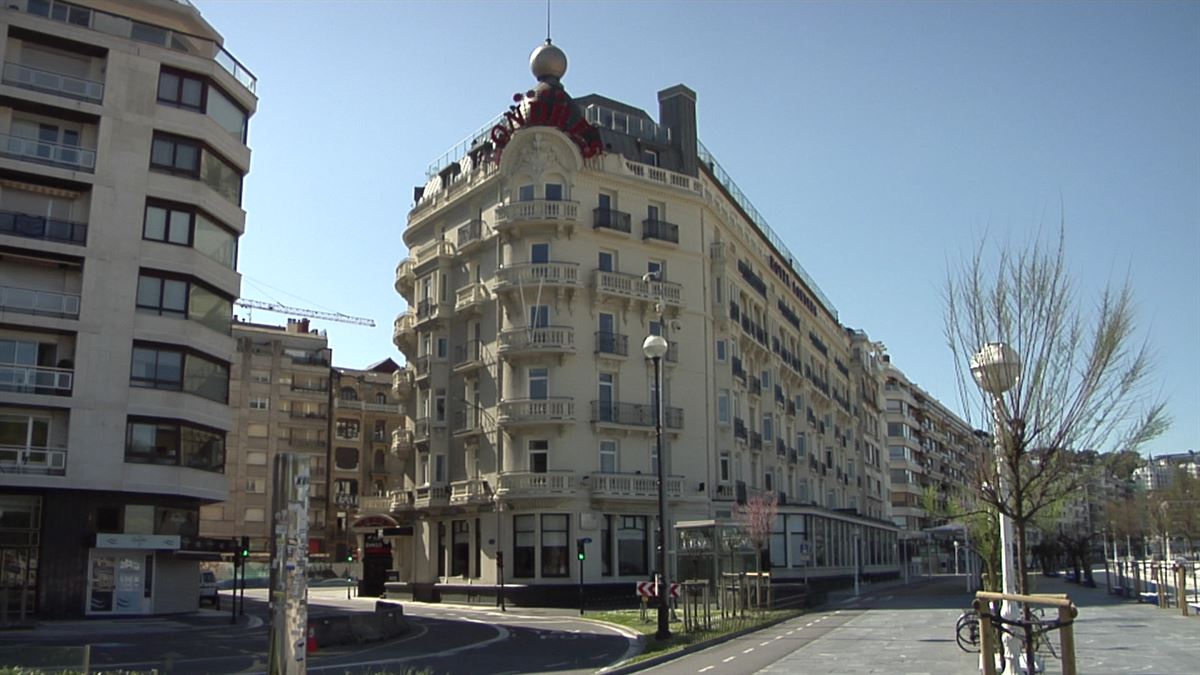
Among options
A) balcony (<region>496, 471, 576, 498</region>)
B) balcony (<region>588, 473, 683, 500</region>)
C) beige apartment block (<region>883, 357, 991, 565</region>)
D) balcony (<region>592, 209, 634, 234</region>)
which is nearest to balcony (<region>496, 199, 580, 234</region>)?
balcony (<region>592, 209, 634, 234</region>)

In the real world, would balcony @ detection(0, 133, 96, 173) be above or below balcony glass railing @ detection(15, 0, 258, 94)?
below

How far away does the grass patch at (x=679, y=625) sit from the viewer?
23.0m

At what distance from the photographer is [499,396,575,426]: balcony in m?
44.0

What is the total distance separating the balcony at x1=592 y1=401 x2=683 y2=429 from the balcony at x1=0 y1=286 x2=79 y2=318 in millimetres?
20775

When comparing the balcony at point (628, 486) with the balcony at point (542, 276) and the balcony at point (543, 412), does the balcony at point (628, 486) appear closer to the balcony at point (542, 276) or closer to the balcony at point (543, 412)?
the balcony at point (543, 412)

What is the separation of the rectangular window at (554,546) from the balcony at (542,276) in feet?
32.4

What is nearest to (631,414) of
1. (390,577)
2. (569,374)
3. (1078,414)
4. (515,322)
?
(569,374)

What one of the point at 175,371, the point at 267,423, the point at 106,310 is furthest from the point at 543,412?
the point at 267,423

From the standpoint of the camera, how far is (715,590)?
32406mm

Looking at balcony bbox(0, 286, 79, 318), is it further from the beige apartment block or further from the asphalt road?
the beige apartment block

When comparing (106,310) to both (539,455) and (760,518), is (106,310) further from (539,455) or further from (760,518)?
(760,518)

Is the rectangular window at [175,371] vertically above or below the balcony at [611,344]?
below

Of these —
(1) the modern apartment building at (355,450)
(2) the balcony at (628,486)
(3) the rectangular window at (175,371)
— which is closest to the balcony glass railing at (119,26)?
(3) the rectangular window at (175,371)

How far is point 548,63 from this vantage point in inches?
1917
